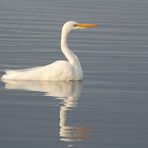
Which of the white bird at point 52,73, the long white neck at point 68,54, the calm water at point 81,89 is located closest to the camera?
the calm water at point 81,89

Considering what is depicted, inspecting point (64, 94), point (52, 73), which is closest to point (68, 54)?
point (52, 73)

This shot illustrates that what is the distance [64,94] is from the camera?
62.1 feet

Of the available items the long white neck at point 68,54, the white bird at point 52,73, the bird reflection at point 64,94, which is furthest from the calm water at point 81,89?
the long white neck at point 68,54

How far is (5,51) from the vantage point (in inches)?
966

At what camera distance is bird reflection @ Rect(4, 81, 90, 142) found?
14.9m

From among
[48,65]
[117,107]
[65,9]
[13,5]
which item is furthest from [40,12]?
[117,107]

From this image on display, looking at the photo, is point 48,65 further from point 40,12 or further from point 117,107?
point 40,12

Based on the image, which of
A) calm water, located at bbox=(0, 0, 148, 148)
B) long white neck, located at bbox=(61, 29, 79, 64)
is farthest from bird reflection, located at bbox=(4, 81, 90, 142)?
long white neck, located at bbox=(61, 29, 79, 64)

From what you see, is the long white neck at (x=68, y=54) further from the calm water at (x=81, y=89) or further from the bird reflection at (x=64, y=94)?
the bird reflection at (x=64, y=94)

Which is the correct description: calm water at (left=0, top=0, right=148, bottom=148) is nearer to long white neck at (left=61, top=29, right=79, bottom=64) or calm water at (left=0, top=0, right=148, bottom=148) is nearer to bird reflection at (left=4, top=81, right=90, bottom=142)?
bird reflection at (left=4, top=81, right=90, bottom=142)

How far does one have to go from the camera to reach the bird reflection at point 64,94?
48.9 feet

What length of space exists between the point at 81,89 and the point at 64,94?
815 millimetres

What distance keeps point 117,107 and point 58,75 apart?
3.89 metres

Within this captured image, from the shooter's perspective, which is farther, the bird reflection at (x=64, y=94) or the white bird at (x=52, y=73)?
the white bird at (x=52, y=73)
